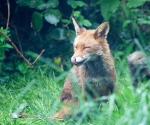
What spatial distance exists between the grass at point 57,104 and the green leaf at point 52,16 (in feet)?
2.87

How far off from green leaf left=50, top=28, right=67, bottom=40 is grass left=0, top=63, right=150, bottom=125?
0.57 m

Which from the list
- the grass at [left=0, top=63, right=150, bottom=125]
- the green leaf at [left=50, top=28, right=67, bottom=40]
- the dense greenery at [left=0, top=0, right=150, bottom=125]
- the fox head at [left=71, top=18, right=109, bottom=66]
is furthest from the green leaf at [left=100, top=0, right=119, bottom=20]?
the fox head at [left=71, top=18, right=109, bottom=66]

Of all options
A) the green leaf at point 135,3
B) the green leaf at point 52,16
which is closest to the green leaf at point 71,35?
the green leaf at point 52,16

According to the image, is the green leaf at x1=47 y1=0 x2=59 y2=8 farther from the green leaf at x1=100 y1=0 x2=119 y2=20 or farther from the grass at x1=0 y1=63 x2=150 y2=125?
the grass at x1=0 y1=63 x2=150 y2=125

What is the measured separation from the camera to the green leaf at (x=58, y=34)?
307 inches

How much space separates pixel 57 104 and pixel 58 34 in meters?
3.86

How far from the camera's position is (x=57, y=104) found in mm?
4055

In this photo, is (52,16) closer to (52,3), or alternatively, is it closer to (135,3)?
(52,3)

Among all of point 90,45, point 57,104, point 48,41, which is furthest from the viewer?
point 48,41

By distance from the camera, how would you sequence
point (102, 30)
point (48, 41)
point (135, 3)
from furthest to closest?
point (48, 41), point (135, 3), point (102, 30)

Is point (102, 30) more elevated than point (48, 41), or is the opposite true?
point (102, 30)

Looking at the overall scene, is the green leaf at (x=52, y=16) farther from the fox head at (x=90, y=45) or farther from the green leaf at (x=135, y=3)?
the fox head at (x=90, y=45)

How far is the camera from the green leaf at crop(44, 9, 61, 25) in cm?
749

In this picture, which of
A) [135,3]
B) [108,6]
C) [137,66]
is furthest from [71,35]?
[137,66]
